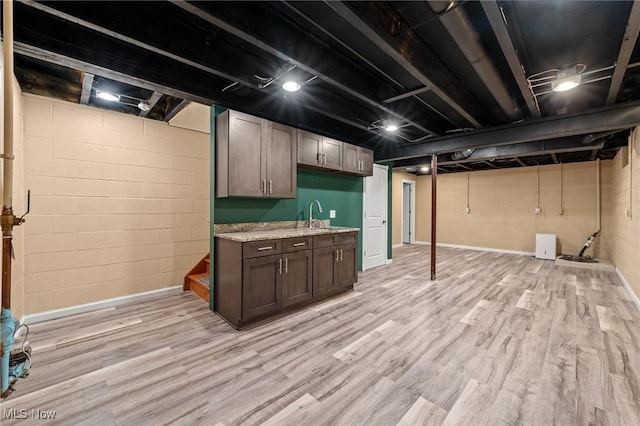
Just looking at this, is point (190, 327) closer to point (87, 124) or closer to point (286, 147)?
point (286, 147)

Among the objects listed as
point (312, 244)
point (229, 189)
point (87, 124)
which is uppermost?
point (87, 124)

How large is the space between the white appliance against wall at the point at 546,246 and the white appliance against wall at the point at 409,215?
132 inches

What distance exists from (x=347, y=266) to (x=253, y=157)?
6.52ft

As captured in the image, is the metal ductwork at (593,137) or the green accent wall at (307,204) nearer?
the green accent wall at (307,204)

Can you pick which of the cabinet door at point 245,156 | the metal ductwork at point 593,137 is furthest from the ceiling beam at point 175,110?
the metal ductwork at point 593,137

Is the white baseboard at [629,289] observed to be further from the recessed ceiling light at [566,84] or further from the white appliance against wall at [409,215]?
the white appliance against wall at [409,215]

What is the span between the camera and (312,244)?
3297 mm

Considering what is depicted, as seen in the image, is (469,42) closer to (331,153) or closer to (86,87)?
(331,153)

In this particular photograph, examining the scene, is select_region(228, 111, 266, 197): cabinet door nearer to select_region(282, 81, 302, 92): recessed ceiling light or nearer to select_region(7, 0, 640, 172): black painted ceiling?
select_region(7, 0, 640, 172): black painted ceiling

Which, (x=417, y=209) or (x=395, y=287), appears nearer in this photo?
(x=395, y=287)

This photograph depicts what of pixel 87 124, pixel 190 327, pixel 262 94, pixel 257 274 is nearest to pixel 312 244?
pixel 257 274

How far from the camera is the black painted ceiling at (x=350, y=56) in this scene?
1833mm

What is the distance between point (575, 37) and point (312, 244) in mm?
3114

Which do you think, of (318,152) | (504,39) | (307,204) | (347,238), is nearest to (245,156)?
(318,152)
